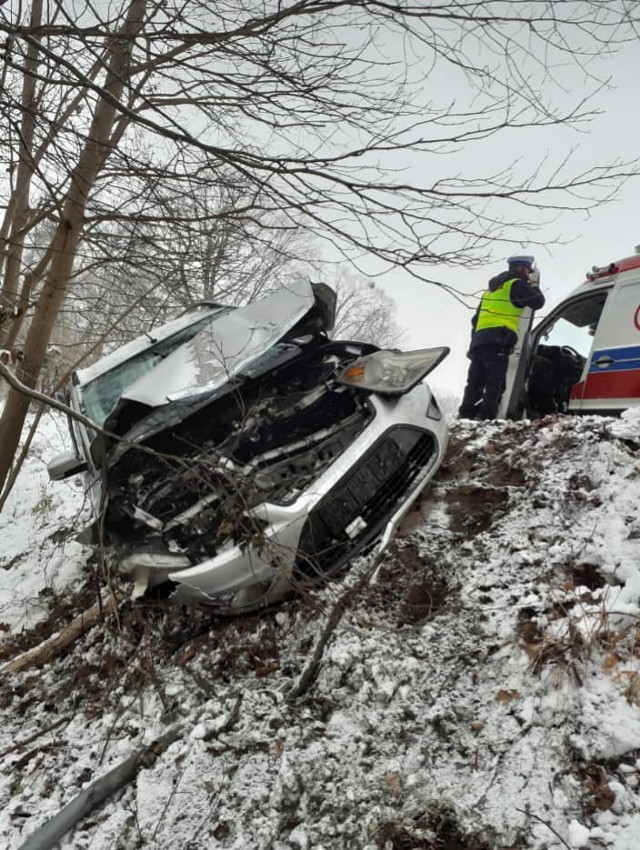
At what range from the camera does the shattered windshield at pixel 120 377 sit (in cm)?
382

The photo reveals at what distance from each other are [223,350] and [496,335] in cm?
324

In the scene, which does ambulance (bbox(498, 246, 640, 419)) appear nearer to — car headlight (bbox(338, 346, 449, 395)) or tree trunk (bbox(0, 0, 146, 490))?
car headlight (bbox(338, 346, 449, 395))

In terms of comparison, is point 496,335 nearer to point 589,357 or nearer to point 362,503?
point 589,357

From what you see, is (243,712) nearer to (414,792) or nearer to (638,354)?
(414,792)

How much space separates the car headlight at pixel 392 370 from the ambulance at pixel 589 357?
118 cm

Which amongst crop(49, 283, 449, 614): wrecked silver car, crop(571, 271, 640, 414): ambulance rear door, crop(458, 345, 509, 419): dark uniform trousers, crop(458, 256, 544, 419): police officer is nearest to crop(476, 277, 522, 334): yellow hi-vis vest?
crop(458, 256, 544, 419): police officer

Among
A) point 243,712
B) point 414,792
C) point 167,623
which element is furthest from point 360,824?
point 167,623

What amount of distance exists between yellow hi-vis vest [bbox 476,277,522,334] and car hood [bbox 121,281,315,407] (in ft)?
7.35

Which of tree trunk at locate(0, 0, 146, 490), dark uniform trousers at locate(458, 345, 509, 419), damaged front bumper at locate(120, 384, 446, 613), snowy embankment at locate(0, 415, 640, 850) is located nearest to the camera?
snowy embankment at locate(0, 415, 640, 850)

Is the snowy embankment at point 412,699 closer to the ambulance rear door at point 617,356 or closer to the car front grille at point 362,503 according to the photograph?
the car front grille at point 362,503

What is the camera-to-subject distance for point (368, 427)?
3.42 m

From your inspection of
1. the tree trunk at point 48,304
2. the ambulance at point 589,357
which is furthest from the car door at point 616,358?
the tree trunk at point 48,304

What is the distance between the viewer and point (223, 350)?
145 inches

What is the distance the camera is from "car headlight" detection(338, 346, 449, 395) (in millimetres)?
3568
